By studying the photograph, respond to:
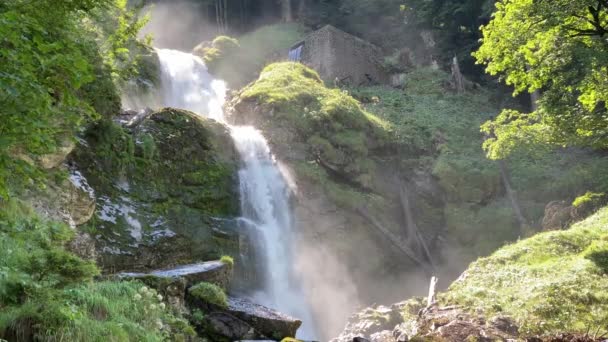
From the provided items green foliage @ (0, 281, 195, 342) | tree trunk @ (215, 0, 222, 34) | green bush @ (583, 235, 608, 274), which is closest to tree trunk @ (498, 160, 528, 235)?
green bush @ (583, 235, 608, 274)

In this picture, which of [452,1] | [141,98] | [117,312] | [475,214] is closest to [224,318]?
[117,312]

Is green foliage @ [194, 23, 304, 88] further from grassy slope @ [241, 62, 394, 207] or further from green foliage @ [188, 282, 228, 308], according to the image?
green foliage @ [188, 282, 228, 308]

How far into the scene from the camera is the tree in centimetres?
1005

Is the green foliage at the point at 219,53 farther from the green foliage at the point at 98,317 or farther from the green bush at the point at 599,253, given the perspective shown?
the green foliage at the point at 98,317

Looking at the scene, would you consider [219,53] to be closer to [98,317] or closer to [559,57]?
[559,57]

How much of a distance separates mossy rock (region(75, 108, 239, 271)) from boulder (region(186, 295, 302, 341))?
399cm

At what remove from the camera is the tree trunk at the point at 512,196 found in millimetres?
17641

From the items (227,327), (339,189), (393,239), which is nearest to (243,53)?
(339,189)

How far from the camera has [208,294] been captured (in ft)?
26.8

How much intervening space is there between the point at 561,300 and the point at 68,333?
756 cm

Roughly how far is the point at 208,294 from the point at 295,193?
928 cm

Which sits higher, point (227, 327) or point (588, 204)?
point (588, 204)

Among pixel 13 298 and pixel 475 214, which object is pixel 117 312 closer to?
pixel 13 298

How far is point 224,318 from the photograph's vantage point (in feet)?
26.0
